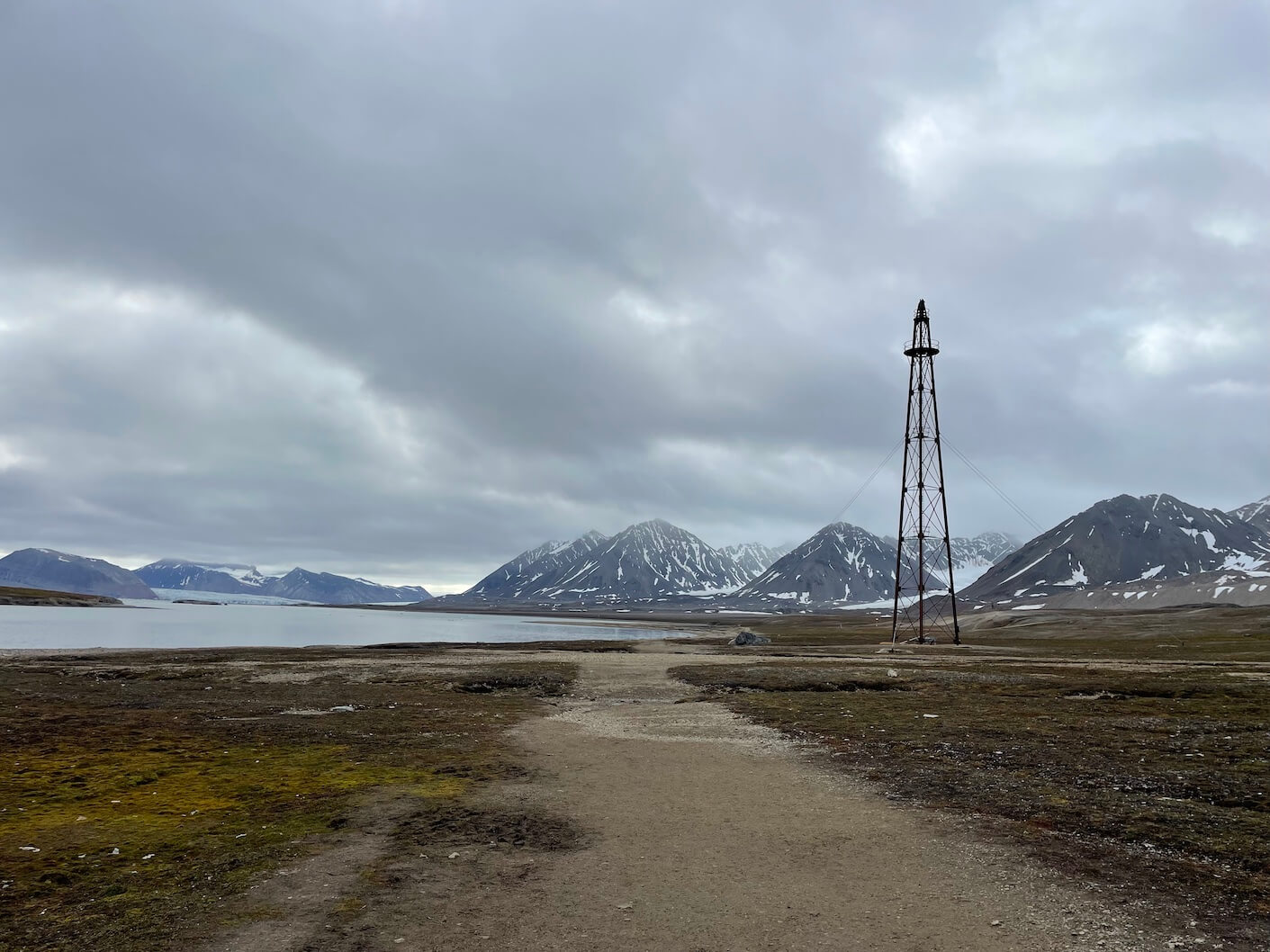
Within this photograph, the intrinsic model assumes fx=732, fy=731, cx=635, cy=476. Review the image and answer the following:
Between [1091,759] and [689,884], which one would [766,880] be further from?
[1091,759]

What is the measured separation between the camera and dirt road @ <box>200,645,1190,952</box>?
8.68 m

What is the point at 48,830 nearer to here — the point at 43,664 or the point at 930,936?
the point at 930,936

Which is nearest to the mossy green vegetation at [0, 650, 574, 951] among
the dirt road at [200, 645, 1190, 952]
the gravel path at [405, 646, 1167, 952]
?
the dirt road at [200, 645, 1190, 952]

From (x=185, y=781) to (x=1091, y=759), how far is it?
71.6ft

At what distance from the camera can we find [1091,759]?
741 inches

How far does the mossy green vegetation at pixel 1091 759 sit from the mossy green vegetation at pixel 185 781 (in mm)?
10718

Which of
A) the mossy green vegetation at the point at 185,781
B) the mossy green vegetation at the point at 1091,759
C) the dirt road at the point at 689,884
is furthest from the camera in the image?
the mossy green vegetation at the point at 1091,759

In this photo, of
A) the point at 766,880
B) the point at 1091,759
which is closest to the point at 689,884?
the point at 766,880

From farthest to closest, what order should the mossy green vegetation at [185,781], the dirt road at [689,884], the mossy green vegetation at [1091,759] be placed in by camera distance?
the mossy green vegetation at [1091,759] < the mossy green vegetation at [185,781] < the dirt road at [689,884]

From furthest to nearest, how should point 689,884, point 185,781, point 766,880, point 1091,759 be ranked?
point 1091,759 → point 185,781 → point 766,880 → point 689,884

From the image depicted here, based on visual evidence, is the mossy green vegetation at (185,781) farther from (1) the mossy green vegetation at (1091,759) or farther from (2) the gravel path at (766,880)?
(1) the mossy green vegetation at (1091,759)

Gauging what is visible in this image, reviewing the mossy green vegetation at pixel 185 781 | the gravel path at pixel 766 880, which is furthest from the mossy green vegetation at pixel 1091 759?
the mossy green vegetation at pixel 185 781

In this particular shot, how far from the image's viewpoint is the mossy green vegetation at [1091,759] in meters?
11.0

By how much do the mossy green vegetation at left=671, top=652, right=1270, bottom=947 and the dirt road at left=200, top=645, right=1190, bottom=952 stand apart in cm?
137
